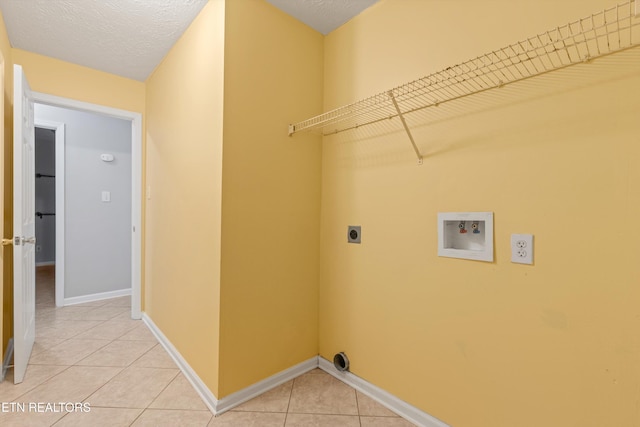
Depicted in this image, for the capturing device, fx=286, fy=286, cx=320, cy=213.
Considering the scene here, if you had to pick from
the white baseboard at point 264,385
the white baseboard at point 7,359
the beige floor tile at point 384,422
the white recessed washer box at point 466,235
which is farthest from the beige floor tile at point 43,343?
the white recessed washer box at point 466,235

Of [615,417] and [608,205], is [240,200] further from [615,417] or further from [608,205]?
[615,417]

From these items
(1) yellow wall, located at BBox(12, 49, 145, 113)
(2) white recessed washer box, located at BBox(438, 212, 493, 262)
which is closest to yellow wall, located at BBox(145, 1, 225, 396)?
(1) yellow wall, located at BBox(12, 49, 145, 113)

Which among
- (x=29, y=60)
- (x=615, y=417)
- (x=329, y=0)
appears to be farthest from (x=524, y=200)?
(x=29, y=60)

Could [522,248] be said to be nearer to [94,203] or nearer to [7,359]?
[7,359]

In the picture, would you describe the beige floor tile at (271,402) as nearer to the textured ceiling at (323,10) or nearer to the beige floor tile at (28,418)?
the beige floor tile at (28,418)

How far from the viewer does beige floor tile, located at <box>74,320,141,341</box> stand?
238 centimetres

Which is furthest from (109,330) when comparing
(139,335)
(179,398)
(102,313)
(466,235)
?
(466,235)

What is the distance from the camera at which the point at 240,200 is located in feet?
5.19

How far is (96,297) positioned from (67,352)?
1454mm

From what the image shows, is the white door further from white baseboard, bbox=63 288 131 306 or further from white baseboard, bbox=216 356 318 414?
white baseboard, bbox=63 288 131 306

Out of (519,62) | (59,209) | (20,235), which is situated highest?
(519,62)

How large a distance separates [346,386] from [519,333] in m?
1.05

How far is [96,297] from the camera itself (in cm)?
334

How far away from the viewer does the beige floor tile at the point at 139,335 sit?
2.35 meters
